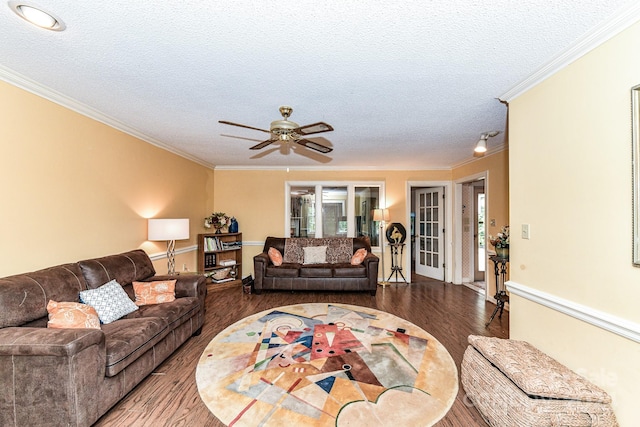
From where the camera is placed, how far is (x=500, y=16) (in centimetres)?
139

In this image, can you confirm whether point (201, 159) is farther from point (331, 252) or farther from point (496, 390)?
point (496, 390)

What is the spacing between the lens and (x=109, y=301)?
2338 millimetres

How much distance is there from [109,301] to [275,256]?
2803 millimetres

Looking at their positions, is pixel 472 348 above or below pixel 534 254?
below

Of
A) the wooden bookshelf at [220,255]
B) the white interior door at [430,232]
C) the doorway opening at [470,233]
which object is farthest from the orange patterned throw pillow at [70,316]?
the doorway opening at [470,233]

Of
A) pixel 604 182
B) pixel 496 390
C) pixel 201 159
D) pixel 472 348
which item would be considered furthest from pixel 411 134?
pixel 201 159

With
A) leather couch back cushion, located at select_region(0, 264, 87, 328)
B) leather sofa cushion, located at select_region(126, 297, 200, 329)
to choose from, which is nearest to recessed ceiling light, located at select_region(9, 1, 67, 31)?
leather couch back cushion, located at select_region(0, 264, 87, 328)

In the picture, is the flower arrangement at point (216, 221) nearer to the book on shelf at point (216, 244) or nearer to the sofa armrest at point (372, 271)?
the book on shelf at point (216, 244)

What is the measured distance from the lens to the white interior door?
5.63m

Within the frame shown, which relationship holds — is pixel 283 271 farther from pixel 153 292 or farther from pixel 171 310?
pixel 171 310

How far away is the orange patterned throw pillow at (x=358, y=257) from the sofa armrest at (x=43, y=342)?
12.5ft

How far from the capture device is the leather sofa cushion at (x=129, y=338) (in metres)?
1.80

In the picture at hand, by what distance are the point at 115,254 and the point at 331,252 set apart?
3.36m

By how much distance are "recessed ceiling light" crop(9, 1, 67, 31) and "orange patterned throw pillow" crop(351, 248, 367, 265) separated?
439 centimetres
